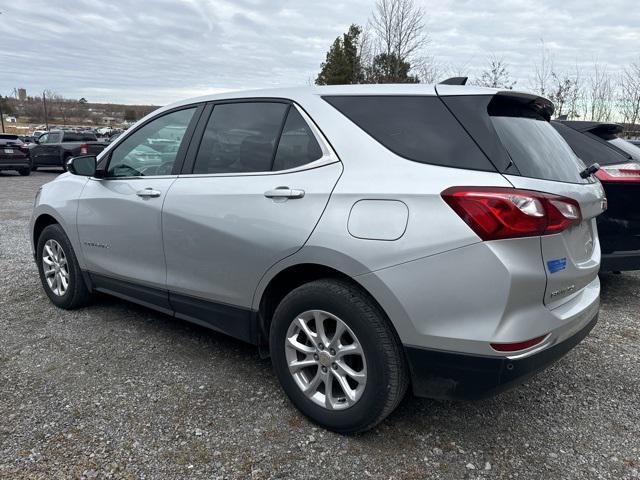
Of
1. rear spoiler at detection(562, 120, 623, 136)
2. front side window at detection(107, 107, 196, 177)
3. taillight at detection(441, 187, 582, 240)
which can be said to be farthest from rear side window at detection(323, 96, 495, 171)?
rear spoiler at detection(562, 120, 623, 136)

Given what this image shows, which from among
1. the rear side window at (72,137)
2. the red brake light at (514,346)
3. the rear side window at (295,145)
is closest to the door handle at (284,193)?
the rear side window at (295,145)

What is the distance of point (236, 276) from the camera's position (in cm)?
283

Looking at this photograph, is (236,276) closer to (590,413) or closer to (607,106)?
(590,413)

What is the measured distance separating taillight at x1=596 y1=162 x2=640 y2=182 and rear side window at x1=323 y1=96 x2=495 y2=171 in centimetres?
Answer: 268

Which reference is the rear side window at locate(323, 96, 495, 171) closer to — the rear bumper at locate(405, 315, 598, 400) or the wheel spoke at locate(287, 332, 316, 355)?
the rear bumper at locate(405, 315, 598, 400)

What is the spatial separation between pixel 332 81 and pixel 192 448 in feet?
81.5

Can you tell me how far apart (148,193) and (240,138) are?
0.77 meters

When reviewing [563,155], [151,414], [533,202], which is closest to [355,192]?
[533,202]

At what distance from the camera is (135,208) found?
11.2 feet

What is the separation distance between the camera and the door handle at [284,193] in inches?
99.5

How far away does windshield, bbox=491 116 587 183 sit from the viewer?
7.32ft

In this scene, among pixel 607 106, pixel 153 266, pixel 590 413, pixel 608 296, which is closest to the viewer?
pixel 590 413

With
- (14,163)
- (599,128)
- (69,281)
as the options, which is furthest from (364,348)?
(14,163)

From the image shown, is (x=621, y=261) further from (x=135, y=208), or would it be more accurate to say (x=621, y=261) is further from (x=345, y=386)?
(x=135, y=208)
